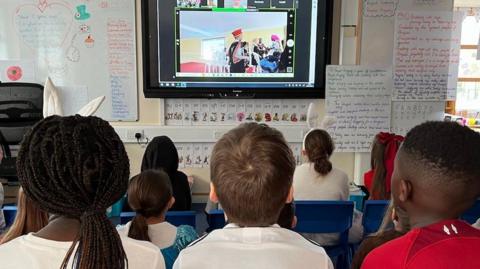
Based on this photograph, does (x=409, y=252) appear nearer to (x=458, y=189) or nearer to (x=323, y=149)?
(x=458, y=189)

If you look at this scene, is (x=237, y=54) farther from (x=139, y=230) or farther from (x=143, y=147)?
(x=139, y=230)

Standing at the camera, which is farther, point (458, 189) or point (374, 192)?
point (374, 192)

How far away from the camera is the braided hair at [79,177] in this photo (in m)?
0.84

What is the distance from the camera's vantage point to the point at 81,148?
84 centimetres

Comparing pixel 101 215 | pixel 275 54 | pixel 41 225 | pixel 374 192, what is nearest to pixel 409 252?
pixel 101 215

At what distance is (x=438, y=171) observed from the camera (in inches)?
37.0

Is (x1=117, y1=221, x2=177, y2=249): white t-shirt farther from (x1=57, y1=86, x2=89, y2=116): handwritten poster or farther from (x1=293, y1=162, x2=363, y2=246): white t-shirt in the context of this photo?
(x1=57, y1=86, x2=89, y2=116): handwritten poster

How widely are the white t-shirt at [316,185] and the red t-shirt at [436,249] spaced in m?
1.44

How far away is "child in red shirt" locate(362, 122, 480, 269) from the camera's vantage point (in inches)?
34.8

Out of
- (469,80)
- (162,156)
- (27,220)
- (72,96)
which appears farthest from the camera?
(469,80)

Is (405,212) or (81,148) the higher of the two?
(81,148)

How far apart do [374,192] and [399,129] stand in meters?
1.79

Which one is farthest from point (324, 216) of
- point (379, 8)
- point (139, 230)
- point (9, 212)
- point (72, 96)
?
point (72, 96)

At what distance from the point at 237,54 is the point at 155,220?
2.40m
